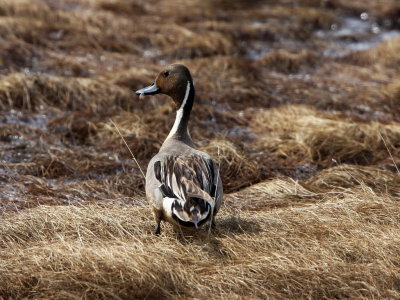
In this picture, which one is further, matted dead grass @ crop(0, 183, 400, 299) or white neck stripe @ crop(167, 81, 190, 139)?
white neck stripe @ crop(167, 81, 190, 139)

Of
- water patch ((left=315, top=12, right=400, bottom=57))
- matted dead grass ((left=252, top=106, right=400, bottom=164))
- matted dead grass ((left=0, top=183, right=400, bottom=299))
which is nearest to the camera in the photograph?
matted dead grass ((left=0, top=183, right=400, bottom=299))

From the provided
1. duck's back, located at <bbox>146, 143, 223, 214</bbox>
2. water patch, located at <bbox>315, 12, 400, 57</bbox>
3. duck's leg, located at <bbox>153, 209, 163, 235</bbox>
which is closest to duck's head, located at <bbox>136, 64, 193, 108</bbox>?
duck's back, located at <bbox>146, 143, 223, 214</bbox>

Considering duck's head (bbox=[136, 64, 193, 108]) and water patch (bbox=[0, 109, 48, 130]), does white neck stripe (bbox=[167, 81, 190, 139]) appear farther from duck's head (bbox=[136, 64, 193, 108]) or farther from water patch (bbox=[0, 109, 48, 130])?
water patch (bbox=[0, 109, 48, 130])

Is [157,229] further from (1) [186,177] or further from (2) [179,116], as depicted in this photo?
(2) [179,116]

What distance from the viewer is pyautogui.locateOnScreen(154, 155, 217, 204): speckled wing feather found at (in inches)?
194

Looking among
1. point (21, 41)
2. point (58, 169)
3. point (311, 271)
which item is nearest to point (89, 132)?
point (58, 169)

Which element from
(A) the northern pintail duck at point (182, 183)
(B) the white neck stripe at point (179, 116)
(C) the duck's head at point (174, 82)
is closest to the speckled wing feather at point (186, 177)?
(A) the northern pintail duck at point (182, 183)

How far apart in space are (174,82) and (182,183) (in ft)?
4.78

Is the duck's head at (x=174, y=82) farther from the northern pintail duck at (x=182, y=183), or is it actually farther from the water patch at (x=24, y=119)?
the water patch at (x=24, y=119)

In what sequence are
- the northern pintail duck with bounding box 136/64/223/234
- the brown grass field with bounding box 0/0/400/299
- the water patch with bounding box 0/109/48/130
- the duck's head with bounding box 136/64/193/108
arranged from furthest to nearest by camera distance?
the water patch with bounding box 0/109/48/130 < the duck's head with bounding box 136/64/193/108 < the northern pintail duck with bounding box 136/64/223/234 < the brown grass field with bounding box 0/0/400/299

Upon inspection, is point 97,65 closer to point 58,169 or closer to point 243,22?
point 58,169

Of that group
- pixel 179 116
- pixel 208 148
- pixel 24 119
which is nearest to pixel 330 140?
pixel 208 148

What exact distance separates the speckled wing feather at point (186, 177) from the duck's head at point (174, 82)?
3.05 ft

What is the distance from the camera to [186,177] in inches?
201
